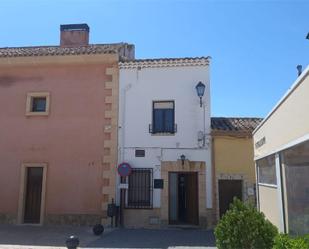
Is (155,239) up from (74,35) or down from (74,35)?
down

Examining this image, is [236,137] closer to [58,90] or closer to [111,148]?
[111,148]

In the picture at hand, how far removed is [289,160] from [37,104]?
10752 millimetres

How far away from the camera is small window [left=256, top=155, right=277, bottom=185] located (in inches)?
316

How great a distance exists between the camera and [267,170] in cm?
888

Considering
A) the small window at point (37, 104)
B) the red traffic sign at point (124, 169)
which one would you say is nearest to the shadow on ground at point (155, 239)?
A: the red traffic sign at point (124, 169)

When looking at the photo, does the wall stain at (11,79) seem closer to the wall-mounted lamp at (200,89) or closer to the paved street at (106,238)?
the paved street at (106,238)

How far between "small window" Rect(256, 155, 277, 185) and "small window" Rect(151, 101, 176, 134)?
4.19 meters

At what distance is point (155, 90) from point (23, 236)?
6.71m

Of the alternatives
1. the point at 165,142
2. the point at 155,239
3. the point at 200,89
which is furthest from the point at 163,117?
the point at 155,239

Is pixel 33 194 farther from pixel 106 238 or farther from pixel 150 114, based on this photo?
pixel 150 114

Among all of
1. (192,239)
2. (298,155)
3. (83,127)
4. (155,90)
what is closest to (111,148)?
(83,127)

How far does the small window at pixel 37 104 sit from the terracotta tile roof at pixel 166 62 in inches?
128

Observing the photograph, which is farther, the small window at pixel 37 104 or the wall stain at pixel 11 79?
the wall stain at pixel 11 79

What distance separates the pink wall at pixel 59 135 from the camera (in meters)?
13.7
